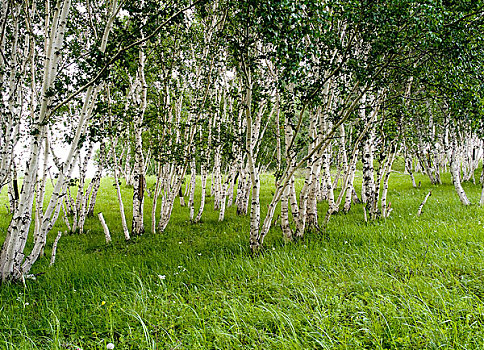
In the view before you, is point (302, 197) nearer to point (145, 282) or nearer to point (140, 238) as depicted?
point (145, 282)

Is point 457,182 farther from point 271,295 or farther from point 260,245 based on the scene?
point 271,295

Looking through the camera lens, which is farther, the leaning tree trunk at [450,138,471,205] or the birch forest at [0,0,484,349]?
the leaning tree trunk at [450,138,471,205]

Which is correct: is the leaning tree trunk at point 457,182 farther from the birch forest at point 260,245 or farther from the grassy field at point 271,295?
the grassy field at point 271,295

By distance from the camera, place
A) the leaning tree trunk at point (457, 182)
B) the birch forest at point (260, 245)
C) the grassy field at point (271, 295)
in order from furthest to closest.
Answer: the leaning tree trunk at point (457, 182) → the birch forest at point (260, 245) → the grassy field at point (271, 295)

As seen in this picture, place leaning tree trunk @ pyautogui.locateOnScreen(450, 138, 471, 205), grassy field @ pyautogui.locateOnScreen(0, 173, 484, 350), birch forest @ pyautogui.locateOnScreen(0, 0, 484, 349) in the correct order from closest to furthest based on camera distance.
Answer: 1. grassy field @ pyautogui.locateOnScreen(0, 173, 484, 350)
2. birch forest @ pyautogui.locateOnScreen(0, 0, 484, 349)
3. leaning tree trunk @ pyautogui.locateOnScreen(450, 138, 471, 205)

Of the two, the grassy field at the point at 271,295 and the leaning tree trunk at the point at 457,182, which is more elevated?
the leaning tree trunk at the point at 457,182

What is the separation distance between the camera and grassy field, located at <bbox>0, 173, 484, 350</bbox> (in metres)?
3.12

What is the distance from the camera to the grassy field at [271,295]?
3117 millimetres

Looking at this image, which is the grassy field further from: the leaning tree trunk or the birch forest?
the leaning tree trunk

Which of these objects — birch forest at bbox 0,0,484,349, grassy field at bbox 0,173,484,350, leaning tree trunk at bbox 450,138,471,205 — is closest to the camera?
grassy field at bbox 0,173,484,350

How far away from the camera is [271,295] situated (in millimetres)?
4160

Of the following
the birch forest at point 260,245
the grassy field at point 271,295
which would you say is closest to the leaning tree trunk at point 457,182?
the birch forest at point 260,245

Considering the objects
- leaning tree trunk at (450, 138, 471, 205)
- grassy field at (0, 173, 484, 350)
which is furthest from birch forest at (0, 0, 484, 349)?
leaning tree trunk at (450, 138, 471, 205)

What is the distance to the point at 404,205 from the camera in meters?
10.7
